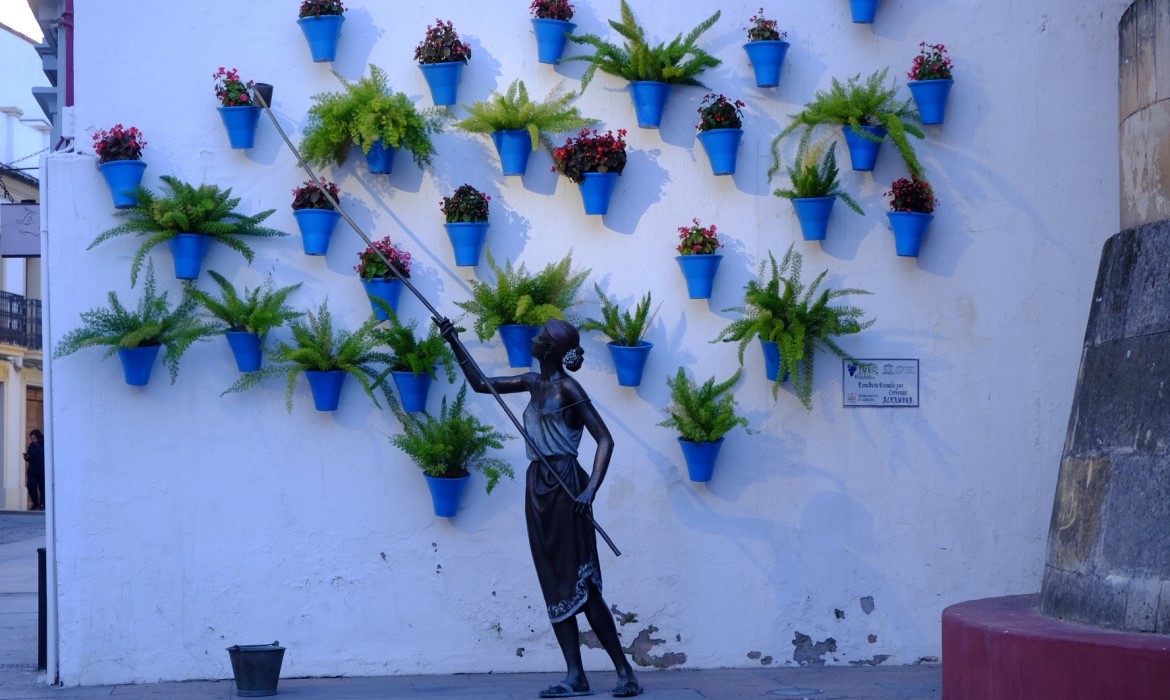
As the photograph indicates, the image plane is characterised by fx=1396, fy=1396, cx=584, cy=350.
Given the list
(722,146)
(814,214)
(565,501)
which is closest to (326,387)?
(565,501)

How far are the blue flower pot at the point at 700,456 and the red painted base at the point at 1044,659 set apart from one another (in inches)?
81.4

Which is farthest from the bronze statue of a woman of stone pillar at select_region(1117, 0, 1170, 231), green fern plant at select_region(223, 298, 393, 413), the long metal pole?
stone pillar at select_region(1117, 0, 1170, 231)

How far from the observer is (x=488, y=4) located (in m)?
9.07

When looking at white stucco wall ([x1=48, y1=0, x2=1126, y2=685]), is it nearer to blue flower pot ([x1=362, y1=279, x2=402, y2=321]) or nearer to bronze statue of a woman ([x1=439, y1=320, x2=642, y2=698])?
blue flower pot ([x1=362, y1=279, x2=402, y2=321])

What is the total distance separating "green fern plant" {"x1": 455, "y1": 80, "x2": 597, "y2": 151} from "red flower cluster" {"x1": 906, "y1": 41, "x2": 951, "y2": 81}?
221cm

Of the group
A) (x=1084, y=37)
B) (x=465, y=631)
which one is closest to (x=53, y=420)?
(x=465, y=631)

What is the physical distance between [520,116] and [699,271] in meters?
1.49

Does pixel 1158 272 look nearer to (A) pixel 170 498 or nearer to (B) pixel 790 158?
(B) pixel 790 158

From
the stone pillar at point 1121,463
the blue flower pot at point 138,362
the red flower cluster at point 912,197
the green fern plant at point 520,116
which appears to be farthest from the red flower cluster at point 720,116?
the blue flower pot at point 138,362

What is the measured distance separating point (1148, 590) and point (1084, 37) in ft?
14.3

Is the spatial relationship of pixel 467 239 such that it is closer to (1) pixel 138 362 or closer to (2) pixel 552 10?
(2) pixel 552 10

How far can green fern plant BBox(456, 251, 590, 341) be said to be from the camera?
28.3ft

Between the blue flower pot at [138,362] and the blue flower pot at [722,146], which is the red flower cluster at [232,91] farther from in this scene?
the blue flower pot at [722,146]

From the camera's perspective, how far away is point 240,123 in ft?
28.4
